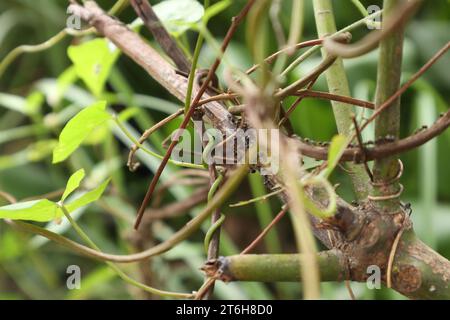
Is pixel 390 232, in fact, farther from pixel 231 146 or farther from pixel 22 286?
pixel 22 286

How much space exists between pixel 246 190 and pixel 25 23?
510 millimetres

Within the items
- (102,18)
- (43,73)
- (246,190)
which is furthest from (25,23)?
(102,18)

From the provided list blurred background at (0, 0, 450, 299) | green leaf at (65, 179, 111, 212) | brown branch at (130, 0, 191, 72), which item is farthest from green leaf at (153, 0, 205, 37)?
blurred background at (0, 0, 450, 299)

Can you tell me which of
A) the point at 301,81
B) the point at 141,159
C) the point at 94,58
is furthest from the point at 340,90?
the point at 141,159

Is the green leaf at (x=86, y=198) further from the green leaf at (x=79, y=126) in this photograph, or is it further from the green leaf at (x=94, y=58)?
the green leaf at (x=94, y=58)

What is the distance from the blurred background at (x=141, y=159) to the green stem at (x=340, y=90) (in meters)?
0.35

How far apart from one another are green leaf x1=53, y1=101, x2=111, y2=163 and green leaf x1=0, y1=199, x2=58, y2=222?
0.12 feet

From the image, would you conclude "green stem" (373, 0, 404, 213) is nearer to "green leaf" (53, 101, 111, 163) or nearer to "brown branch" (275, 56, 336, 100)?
"brown branch" (275, 56, 336, 100)

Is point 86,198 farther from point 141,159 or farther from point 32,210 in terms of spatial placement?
point 141,159

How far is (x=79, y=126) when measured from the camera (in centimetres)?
30

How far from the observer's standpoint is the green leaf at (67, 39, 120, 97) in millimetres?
451

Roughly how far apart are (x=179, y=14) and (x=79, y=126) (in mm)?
120

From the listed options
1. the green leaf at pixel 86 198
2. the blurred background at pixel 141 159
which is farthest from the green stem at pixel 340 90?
the blurred background at pixel 141 159

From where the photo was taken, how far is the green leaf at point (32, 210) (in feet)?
0.90
